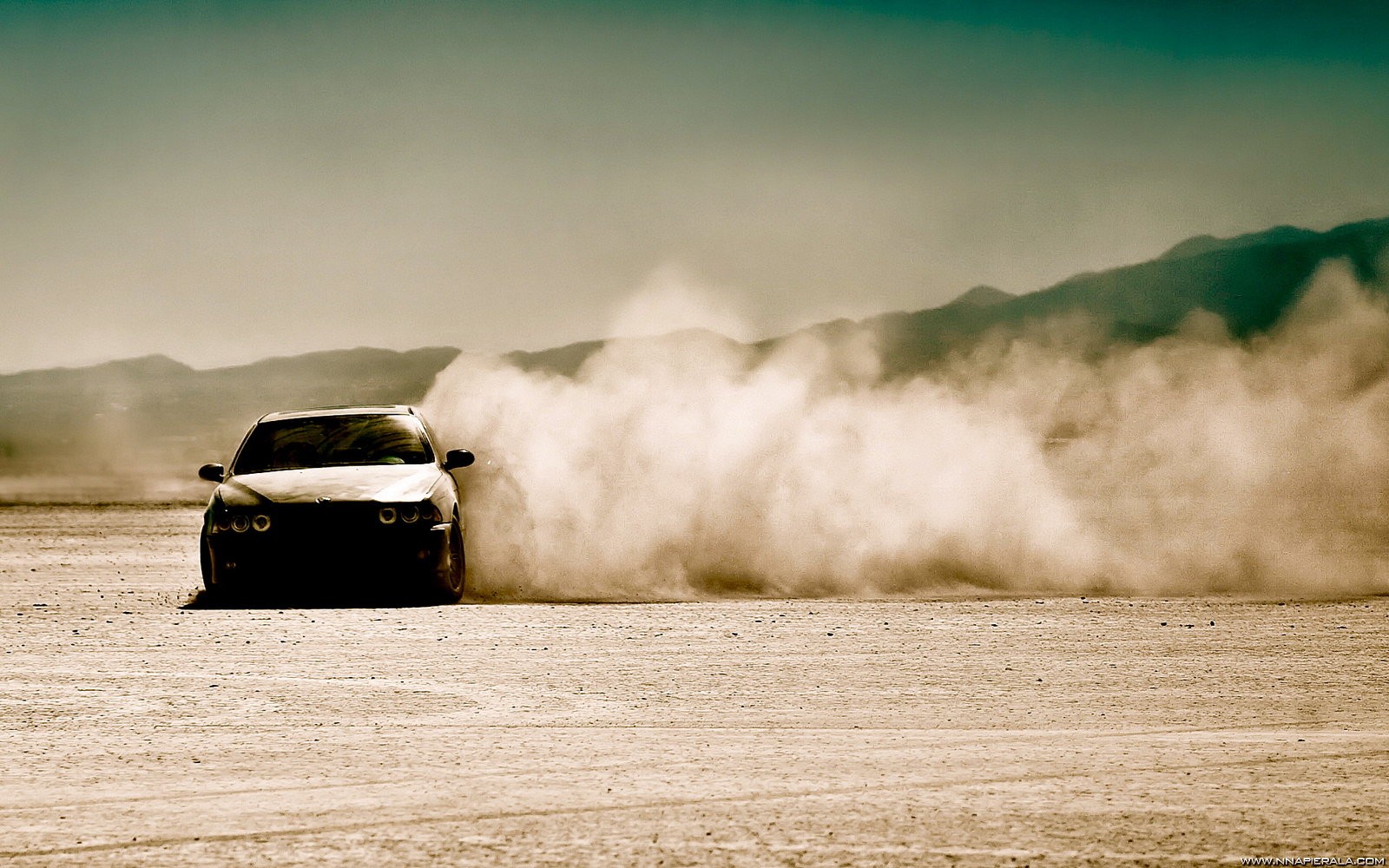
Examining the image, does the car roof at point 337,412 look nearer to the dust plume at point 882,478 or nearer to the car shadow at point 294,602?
the dust plume at point 882,478

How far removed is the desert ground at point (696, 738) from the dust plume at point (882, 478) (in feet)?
11.7

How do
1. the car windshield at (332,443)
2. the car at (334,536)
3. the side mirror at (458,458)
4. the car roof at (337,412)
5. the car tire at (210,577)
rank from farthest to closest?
1. the car roof at (337,412)
2. the car windshield at (332,443)
3. the side mirror at (458,458)
4. the car tire at (210,577)
5. the car at (334,536)

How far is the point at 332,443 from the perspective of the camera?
15.0 meters

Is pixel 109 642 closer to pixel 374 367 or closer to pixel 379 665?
pixel 379 665

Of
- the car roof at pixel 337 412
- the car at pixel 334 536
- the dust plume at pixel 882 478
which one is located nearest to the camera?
the car at pixel 334 536

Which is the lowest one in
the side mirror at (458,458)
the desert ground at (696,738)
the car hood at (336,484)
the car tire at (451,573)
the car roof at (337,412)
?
the desert ground at (696,738)

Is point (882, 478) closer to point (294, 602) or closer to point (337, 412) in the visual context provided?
point (337, 412)

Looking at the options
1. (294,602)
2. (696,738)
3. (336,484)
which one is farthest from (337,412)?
(696,738)

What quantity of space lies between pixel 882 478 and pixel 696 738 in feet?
38.1

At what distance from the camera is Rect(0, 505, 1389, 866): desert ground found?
5.08 m

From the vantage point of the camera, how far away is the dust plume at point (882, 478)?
643 inches

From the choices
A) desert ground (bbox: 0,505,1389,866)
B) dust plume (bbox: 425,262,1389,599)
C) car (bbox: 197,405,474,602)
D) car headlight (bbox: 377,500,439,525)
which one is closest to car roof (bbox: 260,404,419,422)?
car (bbox: 197,405,474,602)

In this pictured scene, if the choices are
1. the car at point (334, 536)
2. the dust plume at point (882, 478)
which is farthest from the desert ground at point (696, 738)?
the dust plume at point (882, 478)

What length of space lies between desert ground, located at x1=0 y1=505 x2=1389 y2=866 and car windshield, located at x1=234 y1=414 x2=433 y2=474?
243 centimetres
